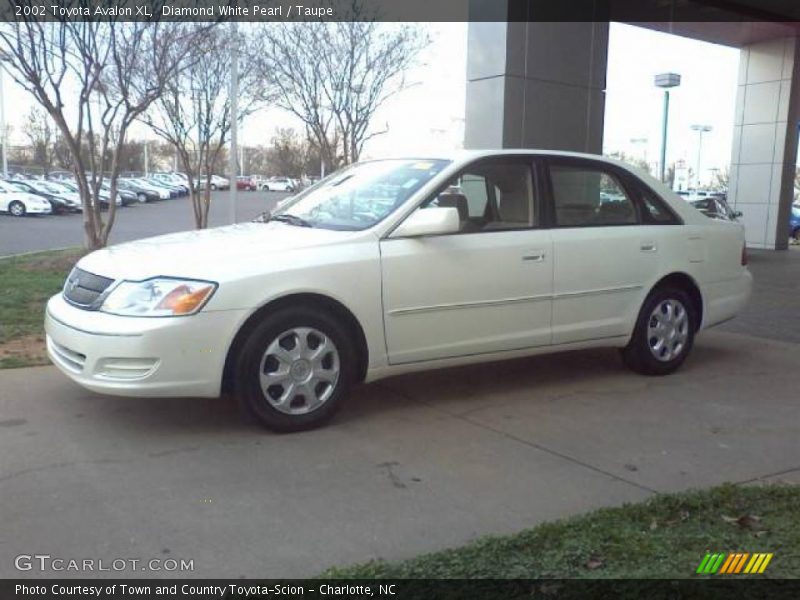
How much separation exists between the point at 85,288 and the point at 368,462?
75.3 inches

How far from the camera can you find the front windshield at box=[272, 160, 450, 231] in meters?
5.02

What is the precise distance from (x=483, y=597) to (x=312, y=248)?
244 cm

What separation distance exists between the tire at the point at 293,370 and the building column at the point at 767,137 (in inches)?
695

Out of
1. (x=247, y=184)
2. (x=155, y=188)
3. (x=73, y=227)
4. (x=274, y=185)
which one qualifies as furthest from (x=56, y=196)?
(x=247, y=184)

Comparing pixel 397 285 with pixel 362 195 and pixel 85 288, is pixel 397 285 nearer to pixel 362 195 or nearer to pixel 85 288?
pixel 362 195

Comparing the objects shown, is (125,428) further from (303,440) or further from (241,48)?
(241,48)

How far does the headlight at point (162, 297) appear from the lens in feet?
13.9

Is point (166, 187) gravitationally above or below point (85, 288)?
below

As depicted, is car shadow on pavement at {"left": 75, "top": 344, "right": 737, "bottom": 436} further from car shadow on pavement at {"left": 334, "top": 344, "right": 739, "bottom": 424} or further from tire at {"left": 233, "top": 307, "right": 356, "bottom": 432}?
tire at {"left": 233, "top": 307, "right": 356, "bottom": 432}

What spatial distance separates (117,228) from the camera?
25969mm

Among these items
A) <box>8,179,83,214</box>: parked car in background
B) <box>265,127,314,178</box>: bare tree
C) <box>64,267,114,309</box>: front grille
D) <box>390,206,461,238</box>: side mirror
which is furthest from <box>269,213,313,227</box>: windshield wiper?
<box>8,179,83,214</box>: parked car in background

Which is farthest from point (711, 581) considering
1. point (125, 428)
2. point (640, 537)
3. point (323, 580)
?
point (125, 428)

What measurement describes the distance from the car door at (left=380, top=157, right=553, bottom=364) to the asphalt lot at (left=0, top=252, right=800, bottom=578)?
0.48m

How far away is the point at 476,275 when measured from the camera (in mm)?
5066
